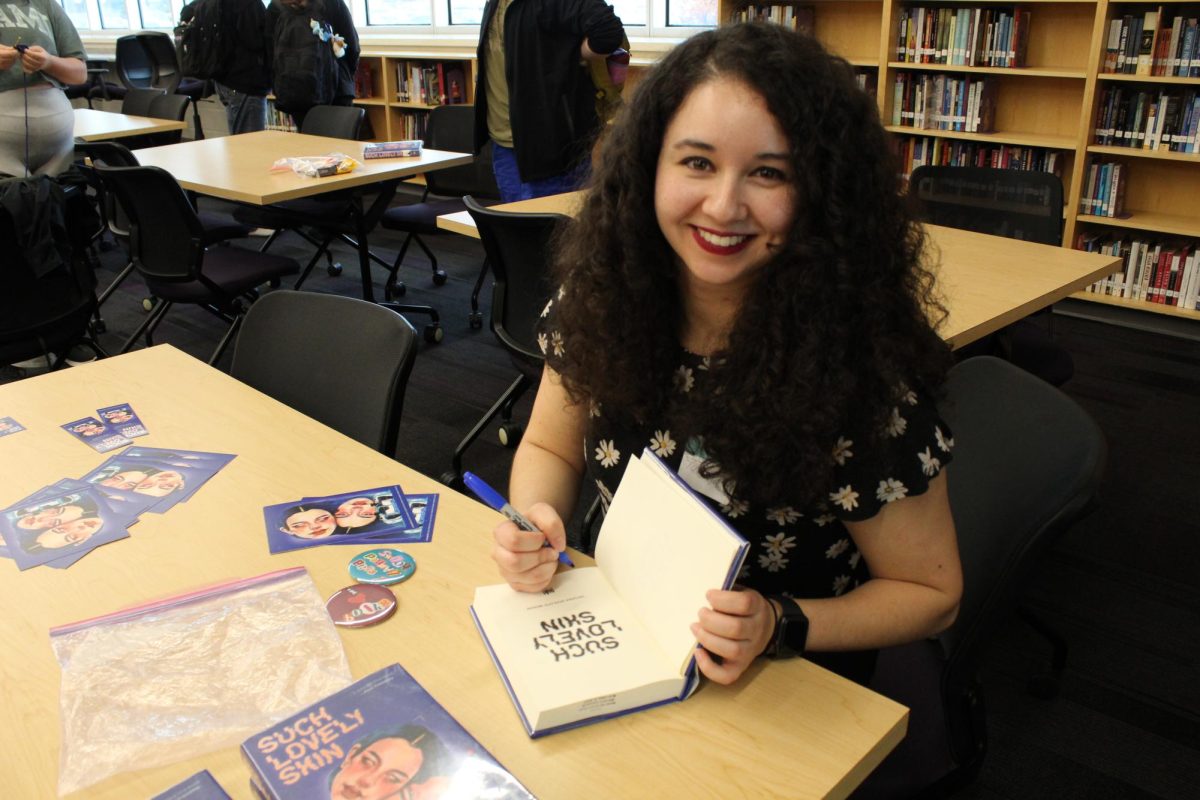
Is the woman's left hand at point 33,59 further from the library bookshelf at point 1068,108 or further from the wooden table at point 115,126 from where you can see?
the library bookshelf at point 1068,108

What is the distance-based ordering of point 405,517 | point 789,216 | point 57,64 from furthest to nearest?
point 57,64
point 405,517
point 789,216

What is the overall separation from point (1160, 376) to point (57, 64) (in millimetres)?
4363

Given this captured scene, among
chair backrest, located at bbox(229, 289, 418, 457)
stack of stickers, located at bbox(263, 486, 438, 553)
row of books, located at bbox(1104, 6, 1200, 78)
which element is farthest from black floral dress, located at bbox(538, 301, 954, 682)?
row of books, located at bbox(1104, 6, 1200, 78)

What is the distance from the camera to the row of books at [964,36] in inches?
164

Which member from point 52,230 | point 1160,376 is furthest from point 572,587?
point 1160,376

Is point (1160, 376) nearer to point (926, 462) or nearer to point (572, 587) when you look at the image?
point (926, 462)

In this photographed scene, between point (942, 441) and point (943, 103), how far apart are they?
3972 millimetres

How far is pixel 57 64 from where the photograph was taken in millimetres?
3457

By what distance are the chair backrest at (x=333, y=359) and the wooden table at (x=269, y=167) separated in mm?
1515

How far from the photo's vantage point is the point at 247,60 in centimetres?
535

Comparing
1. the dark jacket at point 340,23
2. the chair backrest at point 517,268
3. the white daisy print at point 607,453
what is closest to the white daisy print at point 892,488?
the white daisy print at point 607,453

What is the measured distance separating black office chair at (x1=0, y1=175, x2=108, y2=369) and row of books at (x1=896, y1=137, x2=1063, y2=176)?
3.33 metres

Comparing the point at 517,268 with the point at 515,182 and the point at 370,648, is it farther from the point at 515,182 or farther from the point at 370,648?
the point at 370,648

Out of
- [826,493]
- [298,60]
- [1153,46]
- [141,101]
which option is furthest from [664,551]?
[141,101]
